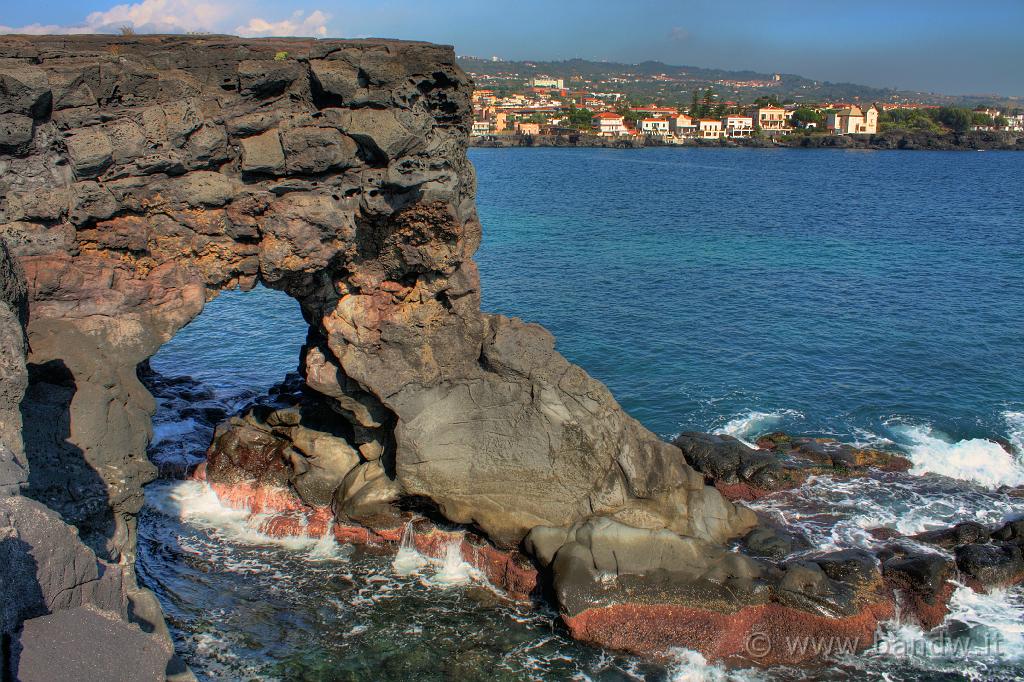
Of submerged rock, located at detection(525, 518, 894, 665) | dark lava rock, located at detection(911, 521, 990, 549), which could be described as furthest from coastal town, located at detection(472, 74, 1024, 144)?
submerged rock, located at detection(525, 518, 894, 665)

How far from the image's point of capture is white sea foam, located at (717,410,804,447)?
28.4 metres

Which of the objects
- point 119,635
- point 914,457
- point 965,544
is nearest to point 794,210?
point 914,457

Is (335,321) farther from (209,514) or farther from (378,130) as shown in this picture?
(209,514)

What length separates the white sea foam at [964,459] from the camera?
25.4 metres

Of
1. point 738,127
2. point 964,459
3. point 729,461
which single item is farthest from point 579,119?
point 729,461

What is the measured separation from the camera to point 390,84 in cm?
1823

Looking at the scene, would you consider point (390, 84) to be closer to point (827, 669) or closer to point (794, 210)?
point (827, 669)

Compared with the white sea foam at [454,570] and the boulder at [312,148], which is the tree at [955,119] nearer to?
the white sea foam at [454,570]

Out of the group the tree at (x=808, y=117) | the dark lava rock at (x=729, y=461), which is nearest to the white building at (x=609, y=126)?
the tree at (x=808, y=117)

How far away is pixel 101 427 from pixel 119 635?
839 cm
